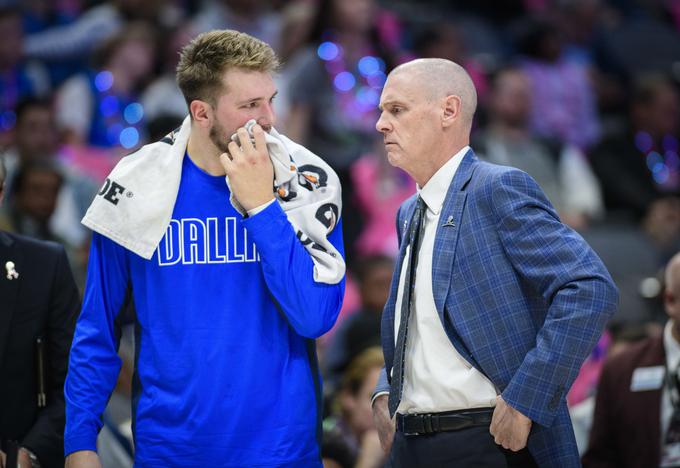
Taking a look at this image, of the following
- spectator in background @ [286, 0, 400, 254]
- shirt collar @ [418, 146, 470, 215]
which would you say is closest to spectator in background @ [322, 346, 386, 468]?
spectator in background @ [286, 0, 400, 254]

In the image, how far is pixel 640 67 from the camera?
35.0 ft

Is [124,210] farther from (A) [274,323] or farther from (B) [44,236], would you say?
(B) [44,236]

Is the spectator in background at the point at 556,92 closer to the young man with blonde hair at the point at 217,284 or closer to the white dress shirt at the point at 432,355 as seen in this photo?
the white dress shirt at the point at 432,355

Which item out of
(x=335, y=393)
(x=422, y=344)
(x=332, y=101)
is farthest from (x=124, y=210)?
(x=332, y=101)

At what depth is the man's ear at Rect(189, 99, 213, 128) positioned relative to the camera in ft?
11.8

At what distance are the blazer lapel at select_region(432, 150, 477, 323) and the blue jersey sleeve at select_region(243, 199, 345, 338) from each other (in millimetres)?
336

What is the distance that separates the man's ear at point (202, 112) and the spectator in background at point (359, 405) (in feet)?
7.50

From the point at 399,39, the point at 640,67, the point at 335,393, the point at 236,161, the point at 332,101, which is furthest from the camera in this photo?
the point at 640,67

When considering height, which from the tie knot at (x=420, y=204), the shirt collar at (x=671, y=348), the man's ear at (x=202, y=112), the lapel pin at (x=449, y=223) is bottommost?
the shirt collar at (x=671, y=348)

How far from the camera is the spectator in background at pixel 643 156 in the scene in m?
9.18

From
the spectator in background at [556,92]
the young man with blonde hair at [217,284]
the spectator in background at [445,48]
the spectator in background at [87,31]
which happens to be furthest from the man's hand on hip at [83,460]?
the spectator in background at [556,92]

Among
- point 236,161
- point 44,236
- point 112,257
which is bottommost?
point 44,236

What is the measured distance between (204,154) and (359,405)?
2472 millimetres

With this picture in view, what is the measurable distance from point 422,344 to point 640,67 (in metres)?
7.92
